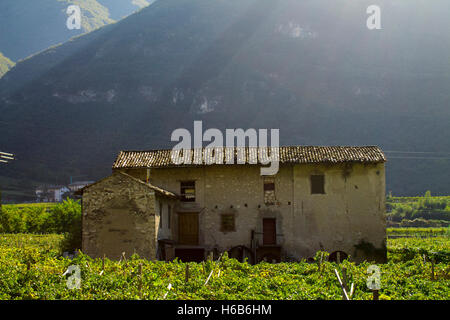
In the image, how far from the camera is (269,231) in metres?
27.8

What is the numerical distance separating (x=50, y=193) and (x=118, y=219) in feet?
226

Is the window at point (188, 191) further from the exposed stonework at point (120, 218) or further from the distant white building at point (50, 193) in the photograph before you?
the distant white building at point (50, 193)

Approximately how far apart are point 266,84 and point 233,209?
299ft

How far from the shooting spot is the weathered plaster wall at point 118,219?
78.8 feet

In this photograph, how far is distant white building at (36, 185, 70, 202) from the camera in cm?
8731

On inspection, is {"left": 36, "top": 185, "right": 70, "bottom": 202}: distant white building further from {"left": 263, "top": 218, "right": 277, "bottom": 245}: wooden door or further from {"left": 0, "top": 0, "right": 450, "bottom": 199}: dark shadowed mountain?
{"left": 263, "top": 218, "right": 277, "bottom": 245}: wooden door

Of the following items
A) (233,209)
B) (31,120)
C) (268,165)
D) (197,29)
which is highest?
(197,29)

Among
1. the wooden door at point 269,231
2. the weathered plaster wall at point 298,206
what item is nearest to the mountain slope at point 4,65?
the weathered plaster wall at point 298,206

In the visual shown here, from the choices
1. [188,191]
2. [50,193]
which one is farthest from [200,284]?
[50,193]

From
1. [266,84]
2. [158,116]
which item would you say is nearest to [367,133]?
[266,84]

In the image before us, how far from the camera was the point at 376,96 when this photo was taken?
341ft

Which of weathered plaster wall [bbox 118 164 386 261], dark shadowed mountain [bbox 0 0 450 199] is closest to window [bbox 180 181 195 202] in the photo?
weathered plaster wall [bbox 118 164 386 261]
